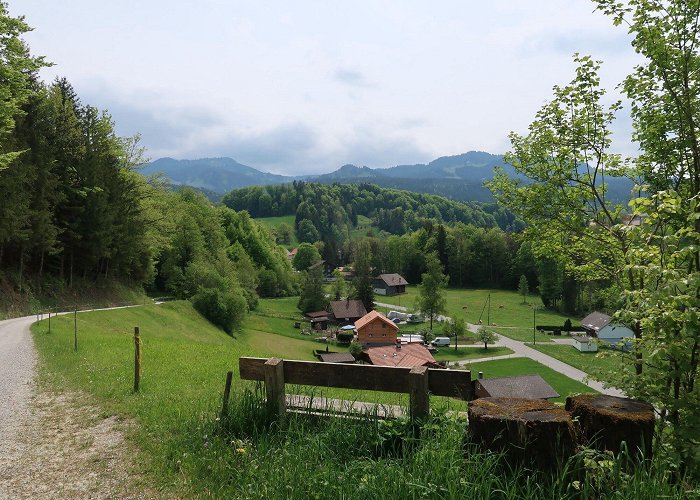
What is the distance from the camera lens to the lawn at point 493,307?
Result: 82438 mm

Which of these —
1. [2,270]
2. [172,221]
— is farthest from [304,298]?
[2,270]

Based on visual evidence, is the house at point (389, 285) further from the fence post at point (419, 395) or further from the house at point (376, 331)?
the fence post at point (419, 395)

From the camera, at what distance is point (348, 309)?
277 ft

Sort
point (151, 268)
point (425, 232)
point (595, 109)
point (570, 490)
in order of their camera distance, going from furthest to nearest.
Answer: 1. point (425, 232)
2. point (151, 268)
3. point (595, 109)
4. point (570, 490)

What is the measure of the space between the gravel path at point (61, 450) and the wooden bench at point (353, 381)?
1.88 meters

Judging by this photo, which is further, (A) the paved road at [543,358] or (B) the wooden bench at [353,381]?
(A) the paved road at [543,358]

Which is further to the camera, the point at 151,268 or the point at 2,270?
the point at 151,268

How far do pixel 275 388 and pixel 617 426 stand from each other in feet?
13.0

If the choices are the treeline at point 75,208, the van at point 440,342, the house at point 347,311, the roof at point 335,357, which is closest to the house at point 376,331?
the van at point 440,342

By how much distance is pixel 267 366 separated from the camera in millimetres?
6340

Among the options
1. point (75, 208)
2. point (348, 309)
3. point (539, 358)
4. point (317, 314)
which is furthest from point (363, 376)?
point (348, 309)

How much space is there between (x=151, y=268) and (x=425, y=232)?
96134 mm

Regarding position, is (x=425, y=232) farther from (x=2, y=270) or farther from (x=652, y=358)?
(x=652, y=358)

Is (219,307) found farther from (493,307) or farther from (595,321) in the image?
(493,307)
